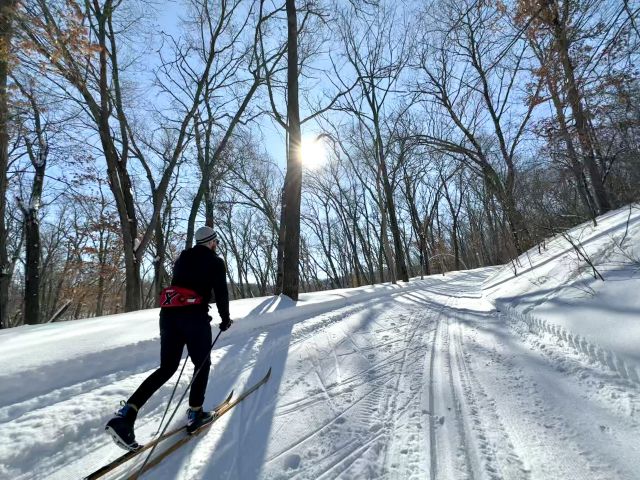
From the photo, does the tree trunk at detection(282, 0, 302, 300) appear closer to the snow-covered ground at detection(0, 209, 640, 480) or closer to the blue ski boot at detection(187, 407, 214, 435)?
the snow-covered ground at detection(0, 209, 640, 480)

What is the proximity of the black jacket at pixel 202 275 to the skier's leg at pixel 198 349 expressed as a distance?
5.3 inches

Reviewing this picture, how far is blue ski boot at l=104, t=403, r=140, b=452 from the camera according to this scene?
2.75 metres

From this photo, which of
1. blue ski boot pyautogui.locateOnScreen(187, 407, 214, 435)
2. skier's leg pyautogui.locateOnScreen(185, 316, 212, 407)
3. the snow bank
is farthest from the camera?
the snow bank

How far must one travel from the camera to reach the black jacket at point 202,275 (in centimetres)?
336

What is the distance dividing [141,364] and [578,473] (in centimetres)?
533

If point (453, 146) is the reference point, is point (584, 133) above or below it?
below

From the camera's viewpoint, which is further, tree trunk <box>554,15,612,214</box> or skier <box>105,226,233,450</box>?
tree trunk <box>554,15,612,214</box>

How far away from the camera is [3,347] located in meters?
4.84

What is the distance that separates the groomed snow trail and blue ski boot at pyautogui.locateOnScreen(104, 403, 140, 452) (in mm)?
225

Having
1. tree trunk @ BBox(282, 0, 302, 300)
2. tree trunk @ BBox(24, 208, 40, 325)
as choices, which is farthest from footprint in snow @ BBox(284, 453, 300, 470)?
tree trunk @ BBox(24, 208, 40, 325)

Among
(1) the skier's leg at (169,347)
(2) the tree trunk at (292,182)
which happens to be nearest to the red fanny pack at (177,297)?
(1) the skier's leg at (169,347)

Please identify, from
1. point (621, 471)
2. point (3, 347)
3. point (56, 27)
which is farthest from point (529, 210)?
point (56, 27)

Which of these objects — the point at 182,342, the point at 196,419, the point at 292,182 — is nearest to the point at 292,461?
the point at 196,419

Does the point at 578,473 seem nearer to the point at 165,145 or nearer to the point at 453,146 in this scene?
the point at 453,146
